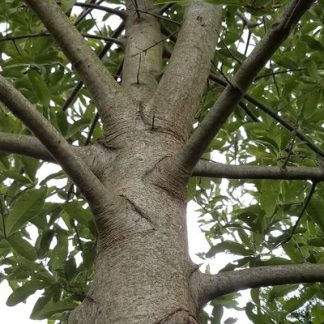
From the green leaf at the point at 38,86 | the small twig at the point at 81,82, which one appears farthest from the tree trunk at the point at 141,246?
the small twig at the point at 81,82

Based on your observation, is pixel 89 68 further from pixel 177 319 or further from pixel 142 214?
pixel 177 319

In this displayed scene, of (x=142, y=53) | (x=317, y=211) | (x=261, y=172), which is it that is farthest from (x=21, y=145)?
(x=317, y=211)

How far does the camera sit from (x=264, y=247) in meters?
1.61

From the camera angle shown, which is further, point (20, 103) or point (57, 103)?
point (57, 103)

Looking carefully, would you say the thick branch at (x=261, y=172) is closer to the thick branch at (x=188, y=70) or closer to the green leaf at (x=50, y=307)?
the thick branch at (x=188, y=70)

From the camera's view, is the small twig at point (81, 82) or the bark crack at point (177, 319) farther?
the small twig at point (81, 82)

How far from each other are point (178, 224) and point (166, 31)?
1081 mm

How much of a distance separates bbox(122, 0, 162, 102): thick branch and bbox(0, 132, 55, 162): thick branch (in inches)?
15.6

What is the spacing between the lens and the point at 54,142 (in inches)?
37.5

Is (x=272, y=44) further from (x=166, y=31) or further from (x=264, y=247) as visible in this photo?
(x=166, y=31)

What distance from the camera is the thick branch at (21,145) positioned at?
108 centimetres

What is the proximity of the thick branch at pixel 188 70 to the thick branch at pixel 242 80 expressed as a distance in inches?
8.9

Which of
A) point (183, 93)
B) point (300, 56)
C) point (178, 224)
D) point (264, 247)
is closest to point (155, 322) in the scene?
point (178, 224)

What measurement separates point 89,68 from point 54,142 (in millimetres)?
418
